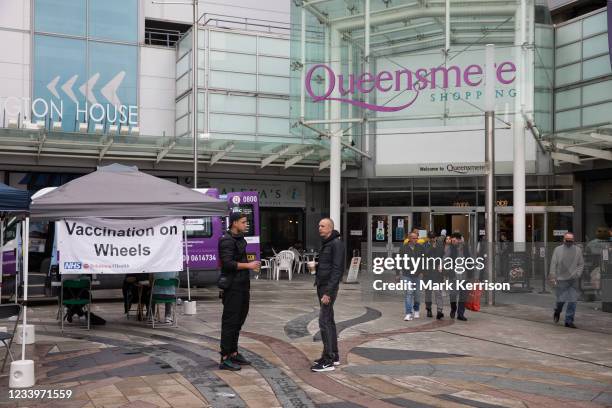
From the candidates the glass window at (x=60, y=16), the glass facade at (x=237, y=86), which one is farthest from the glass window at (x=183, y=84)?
the glass window at (x=60, y=16)

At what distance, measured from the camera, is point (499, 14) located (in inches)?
834

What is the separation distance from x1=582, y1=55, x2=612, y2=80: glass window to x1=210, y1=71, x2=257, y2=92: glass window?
13.3m

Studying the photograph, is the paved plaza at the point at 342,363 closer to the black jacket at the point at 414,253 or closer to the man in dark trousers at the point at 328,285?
the man in dark trousers at the point at 328,285

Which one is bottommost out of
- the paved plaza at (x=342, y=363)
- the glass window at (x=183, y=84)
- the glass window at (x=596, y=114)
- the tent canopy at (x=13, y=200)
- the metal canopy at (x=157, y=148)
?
the paved plaza at (x=342, y=363)

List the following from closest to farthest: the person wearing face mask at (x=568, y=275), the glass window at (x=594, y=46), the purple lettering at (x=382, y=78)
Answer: the person wearing face mask at (x=568, y=275) → the purple lettering at (x=382, y=78) → the glass window at (x=594, y=46)

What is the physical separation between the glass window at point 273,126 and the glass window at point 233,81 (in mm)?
1453

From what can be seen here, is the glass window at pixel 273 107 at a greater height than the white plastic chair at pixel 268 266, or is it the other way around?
the glass window at pixel 273 107

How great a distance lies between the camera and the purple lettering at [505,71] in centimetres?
2112

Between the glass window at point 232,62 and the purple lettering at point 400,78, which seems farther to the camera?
the glass window at point 232,62

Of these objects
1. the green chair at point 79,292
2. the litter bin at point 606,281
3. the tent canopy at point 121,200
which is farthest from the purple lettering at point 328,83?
the green chair at point 79,292

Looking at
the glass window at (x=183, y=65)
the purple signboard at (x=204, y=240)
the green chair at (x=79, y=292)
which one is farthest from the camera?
the glass window at (x=183, y=65)

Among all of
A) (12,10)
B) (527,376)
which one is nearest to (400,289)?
(527,376)

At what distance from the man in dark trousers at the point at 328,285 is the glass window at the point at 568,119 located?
17.9m

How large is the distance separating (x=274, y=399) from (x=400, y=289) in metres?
8.50
